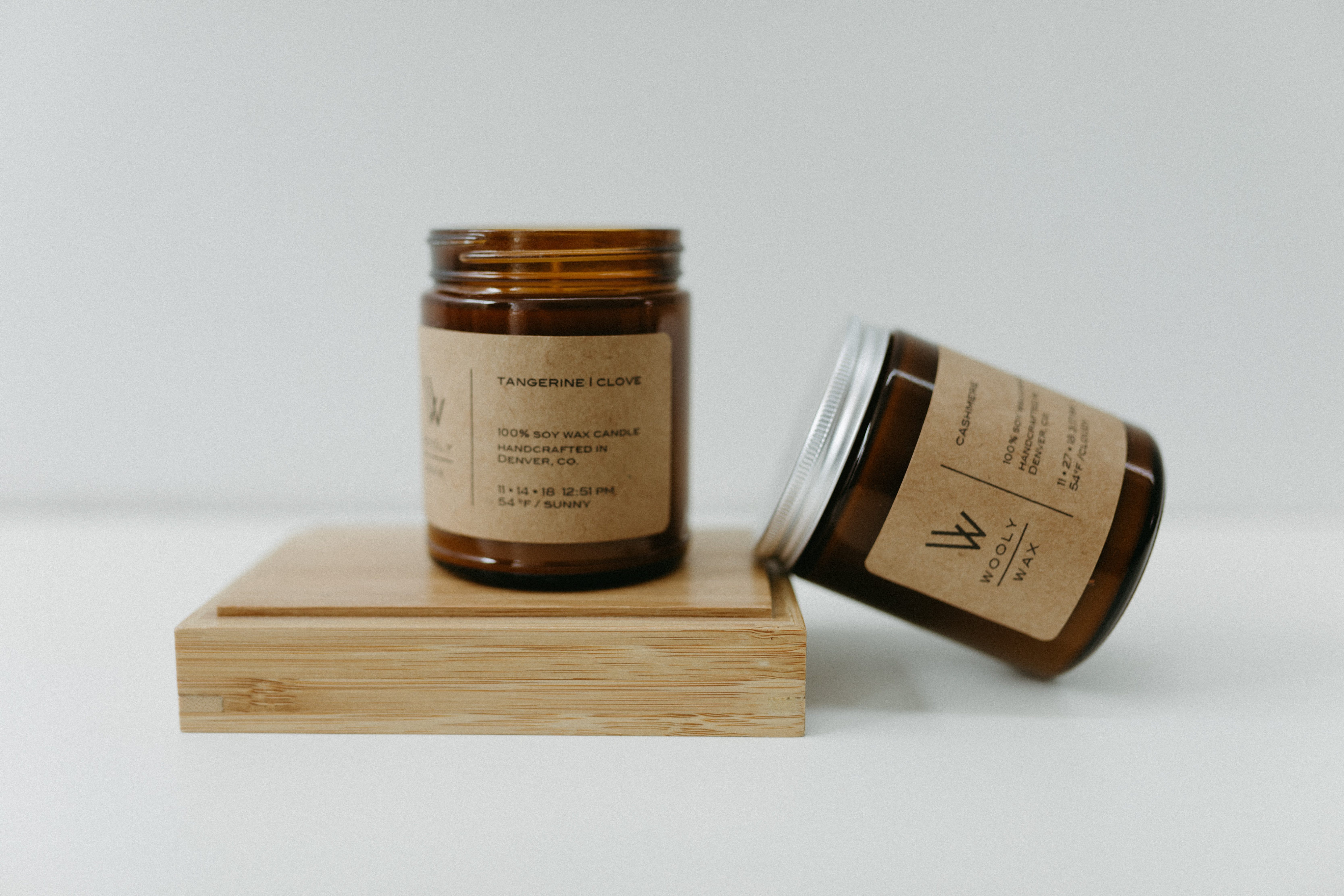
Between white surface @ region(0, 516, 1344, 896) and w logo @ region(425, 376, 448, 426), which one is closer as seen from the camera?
white surface @ region(0, 516, 1344, 896)

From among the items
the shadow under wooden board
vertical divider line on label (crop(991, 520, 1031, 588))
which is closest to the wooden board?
the shadow under wooden board

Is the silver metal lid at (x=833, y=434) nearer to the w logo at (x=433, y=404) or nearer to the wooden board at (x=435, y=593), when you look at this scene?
the wooden board at (x=435, y=593)

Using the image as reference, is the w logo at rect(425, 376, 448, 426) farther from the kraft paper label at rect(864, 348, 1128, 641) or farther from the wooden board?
the kraft paper label at rect(864, 348, 1128, 641)

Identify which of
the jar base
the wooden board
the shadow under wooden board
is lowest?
the shadow under wooden board

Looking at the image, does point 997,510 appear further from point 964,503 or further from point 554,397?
point 554,397

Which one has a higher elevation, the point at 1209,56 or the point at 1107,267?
the point at 1209,56

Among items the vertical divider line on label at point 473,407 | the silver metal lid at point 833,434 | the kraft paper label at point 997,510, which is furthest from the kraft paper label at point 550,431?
the kraft paper label at point 997,510

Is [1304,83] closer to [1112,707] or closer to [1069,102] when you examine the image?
[1069,102]

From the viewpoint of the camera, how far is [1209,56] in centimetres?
177

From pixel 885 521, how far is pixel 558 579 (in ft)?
1.10

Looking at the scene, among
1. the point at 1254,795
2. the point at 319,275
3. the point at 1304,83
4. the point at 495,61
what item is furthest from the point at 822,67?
the point at 1254,795

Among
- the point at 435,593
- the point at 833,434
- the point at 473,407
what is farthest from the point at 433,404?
the point at 833,434

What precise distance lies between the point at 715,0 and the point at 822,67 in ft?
0.66

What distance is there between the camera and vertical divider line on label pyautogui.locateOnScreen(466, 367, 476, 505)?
1073 millimetres
